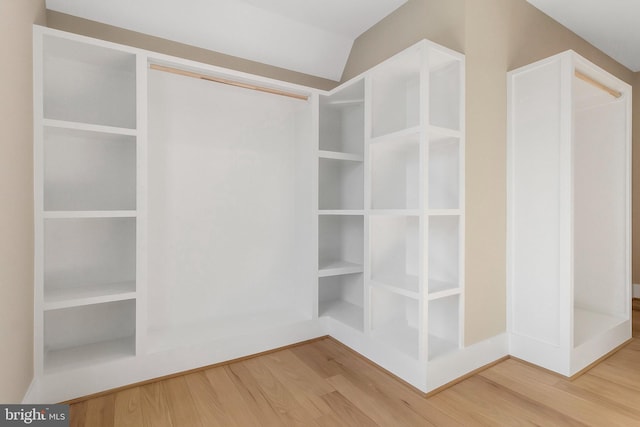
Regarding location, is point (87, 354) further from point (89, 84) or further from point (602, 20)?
point (602, 20)

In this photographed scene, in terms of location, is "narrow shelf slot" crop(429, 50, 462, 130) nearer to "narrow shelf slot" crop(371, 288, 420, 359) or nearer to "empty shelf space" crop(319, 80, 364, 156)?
"empty shelf space" crop(319, 80, 364, 156)

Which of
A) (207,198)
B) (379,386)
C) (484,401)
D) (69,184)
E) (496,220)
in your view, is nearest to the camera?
(484,401)

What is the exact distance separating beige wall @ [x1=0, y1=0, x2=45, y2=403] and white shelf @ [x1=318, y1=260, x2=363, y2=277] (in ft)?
5.09

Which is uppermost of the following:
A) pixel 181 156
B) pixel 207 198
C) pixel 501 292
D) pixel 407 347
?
pixel 181 156

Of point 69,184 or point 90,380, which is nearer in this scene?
point 90,380

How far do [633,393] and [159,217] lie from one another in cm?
277

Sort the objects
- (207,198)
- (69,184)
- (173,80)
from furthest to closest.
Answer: (207,198), (173,80), (69,184)

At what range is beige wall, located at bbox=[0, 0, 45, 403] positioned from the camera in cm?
113

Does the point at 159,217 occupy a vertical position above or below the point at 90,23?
below

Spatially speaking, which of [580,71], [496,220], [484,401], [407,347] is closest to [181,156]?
[407,347]

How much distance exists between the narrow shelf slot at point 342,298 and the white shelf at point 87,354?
1.25 m

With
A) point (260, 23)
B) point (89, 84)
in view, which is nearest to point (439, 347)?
point (260, 23)

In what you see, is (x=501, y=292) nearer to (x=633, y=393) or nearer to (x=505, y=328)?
(x=505, y=328)

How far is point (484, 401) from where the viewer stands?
152 centimetres
